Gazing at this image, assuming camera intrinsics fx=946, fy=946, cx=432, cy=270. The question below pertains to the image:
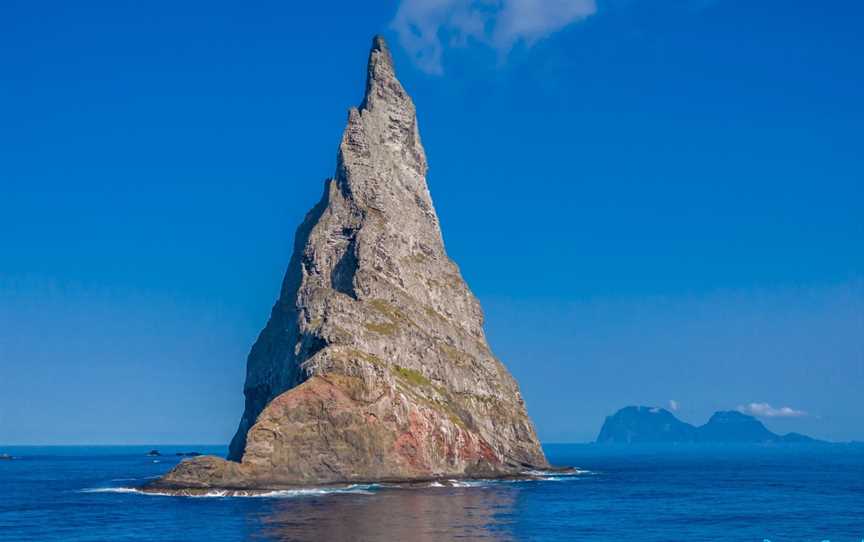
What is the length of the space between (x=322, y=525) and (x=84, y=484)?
10677cm

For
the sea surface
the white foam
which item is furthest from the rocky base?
the sea surface

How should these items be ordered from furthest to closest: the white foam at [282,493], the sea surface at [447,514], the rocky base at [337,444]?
1. the rocky base at [337,444]
2. the white foam at [282,493]
3. the sea surface at [447,514]

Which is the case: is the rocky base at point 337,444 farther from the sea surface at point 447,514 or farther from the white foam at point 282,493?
the sea surface at point 447,514

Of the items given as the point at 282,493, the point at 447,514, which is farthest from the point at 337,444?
the point at 447,514

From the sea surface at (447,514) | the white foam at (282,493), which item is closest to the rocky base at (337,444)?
the white foam at (282,493)

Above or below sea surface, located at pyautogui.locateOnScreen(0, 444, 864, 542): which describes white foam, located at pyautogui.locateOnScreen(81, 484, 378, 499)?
above

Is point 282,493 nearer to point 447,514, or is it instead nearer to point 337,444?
point 337,444

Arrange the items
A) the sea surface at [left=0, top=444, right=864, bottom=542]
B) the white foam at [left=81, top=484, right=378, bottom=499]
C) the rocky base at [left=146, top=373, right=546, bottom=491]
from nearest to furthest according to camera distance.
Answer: the sea surface at [left=0, top=444, right=864, bottom=542], the white foam at [left=81, top=484, right=378, bottom=499], the rocky base at [left=146, top=373, right=546, bottom=491]

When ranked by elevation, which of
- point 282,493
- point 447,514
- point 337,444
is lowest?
point 447,514

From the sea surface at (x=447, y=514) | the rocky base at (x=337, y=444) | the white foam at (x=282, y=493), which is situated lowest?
the sea surface at (x=447, y=514)

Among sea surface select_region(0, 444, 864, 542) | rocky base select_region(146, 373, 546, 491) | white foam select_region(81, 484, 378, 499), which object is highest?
rocky base select_region(146, 373, 546, 491)

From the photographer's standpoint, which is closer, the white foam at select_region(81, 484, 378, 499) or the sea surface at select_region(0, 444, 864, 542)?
the sea surface at select_region(0, 444, 864, 542)

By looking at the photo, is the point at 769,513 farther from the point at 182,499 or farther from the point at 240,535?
the point at 182,499

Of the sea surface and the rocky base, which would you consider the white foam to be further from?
the rocky base
